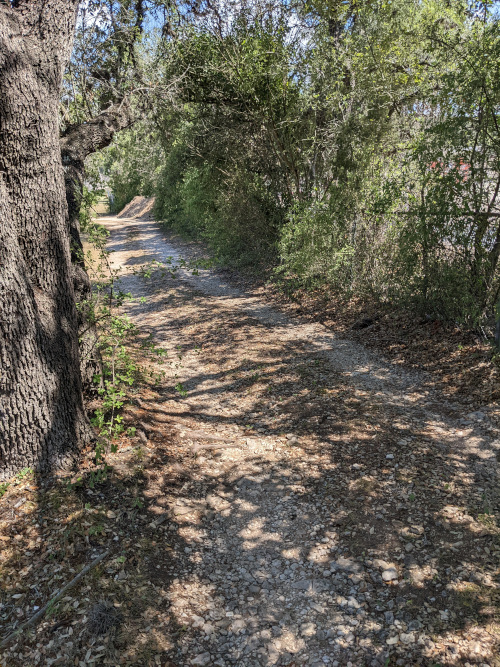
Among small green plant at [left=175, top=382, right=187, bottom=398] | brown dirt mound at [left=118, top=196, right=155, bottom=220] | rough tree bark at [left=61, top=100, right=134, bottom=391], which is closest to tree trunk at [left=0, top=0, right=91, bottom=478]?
rough tree bark at [left=61, top=100, right=134, bottom=391]

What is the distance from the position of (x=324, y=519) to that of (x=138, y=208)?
35.5 metres

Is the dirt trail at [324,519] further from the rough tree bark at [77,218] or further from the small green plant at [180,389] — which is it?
the rough tree bark at [77,218]

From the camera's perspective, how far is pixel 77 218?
5.52m

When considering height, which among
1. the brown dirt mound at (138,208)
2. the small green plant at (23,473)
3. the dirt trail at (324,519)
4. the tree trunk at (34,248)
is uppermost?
the brown dirt mound at (138,208)

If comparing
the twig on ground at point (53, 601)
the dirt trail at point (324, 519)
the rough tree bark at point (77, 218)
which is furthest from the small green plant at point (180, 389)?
the twig on ground at point (53, 601)

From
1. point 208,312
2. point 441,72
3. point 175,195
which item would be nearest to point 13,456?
point 208,312

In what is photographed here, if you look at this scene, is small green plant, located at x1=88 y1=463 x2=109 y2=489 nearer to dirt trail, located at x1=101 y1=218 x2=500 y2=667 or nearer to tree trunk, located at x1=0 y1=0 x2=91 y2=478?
tree trunk, located at x1=0 y1=0 x2=91 y2=478

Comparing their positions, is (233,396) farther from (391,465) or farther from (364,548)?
(364,548)

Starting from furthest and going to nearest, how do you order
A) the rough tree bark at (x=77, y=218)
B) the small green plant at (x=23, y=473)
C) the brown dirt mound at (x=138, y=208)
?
the brown dirt mound at (x=138, y=208) → the rough tree bark at (x=77, y=218) → the small green plant at (x=23, y=473)

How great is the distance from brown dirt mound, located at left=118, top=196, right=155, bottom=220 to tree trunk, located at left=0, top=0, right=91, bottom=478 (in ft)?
94.9

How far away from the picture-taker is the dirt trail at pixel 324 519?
3197 millimetres

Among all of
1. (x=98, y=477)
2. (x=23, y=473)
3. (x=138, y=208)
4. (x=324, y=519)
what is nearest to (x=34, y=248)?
(x=23, y=473)

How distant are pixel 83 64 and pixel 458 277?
6.72 m

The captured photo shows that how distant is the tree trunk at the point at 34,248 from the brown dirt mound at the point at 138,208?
94.9 ft
